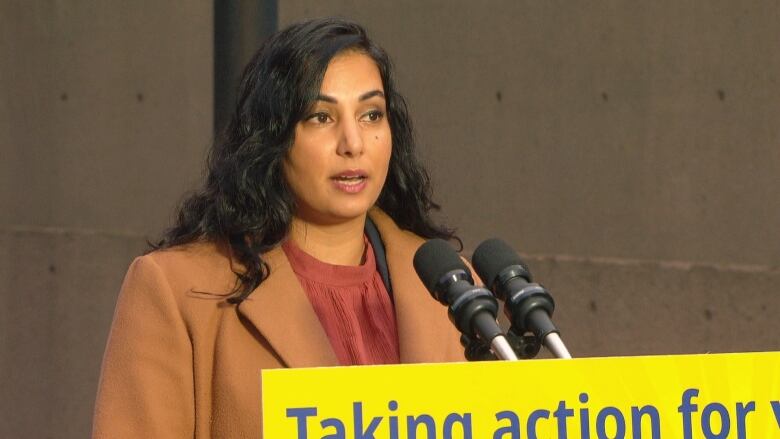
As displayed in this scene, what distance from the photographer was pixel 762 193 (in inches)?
188

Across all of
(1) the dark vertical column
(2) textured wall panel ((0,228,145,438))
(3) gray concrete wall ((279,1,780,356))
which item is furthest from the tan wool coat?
(2) textured wall panel ((0,228,145,438))

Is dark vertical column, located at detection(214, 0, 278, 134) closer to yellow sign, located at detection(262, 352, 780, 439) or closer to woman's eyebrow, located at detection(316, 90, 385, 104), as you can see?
woman's eyebrow, located at detection(316, 90, 385, 104)

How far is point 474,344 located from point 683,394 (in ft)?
0.99

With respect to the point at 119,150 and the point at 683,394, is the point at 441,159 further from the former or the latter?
the point at 683,394

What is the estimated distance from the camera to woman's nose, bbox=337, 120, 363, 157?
260 centimetres

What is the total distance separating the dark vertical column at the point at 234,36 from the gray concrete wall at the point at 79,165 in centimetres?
227

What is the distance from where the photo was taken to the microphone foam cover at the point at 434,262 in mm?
2176

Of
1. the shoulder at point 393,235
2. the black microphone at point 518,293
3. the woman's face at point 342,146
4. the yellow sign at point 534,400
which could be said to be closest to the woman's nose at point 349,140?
the woman's face at point 342,146

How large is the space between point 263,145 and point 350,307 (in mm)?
340

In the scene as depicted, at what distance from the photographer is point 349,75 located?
2.68 m

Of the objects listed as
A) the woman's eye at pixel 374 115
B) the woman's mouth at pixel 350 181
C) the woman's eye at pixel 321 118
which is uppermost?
the woman's eye at pixel 374 115

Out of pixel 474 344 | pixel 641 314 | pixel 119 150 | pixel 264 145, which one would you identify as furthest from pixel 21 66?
pixel 474 344

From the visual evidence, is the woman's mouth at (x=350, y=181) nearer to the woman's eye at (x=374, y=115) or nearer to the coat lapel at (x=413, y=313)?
the woman's eye at (x=374, y=115)

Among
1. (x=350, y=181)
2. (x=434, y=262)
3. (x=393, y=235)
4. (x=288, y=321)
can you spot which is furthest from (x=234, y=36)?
(x=434, y=262)
